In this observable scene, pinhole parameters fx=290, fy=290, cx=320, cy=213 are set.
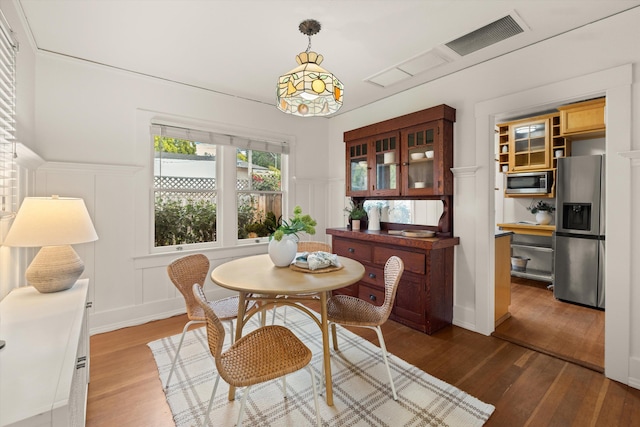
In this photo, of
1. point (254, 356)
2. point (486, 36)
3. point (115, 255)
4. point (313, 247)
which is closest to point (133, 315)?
point (115, 255)

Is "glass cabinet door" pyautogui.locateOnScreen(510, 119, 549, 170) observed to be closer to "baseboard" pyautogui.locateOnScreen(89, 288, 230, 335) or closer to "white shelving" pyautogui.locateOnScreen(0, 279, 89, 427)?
"baseboard" pyautogui.locateOnScreen(89, 288, 230, 335)

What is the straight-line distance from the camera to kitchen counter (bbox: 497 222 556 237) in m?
4.37

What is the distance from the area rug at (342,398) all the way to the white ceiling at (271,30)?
2.61m

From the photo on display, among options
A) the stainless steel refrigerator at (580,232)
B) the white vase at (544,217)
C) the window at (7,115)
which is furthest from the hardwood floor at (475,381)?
the white vase at (544,217)

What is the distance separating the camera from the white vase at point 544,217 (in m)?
4.59

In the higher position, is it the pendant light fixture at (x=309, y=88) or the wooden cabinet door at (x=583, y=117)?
the wooden cabinet door at (x=583, y=117)

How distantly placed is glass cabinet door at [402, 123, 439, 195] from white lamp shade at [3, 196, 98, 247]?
9.52 ft

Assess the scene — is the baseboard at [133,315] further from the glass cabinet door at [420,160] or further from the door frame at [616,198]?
the door frame at [616,198]

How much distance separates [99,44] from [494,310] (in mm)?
4444

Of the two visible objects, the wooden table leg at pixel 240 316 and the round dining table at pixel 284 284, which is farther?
the wooden table leg at pixel 240 316

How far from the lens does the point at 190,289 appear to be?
221cm

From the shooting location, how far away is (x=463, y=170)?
297 centimetres

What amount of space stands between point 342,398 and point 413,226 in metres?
2.14

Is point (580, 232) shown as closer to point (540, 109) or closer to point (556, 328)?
point (556, 328)
